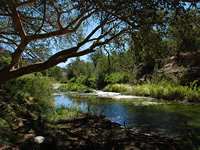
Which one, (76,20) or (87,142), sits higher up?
(76,20)

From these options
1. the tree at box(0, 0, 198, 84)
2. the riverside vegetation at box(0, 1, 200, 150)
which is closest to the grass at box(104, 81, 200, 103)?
the riverside vegetation at box(0, 1, 200, 150)

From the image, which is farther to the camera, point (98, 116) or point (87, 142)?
point (98, 116)

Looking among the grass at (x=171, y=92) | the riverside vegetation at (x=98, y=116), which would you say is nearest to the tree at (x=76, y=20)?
the riverside vegetation at (x=98, y=116)

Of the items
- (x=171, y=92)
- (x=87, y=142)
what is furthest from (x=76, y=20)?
(x=171, y=92)

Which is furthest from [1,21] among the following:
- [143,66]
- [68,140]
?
[143,66]

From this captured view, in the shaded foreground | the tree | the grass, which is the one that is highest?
the tree

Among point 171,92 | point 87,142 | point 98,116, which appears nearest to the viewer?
point 87,142

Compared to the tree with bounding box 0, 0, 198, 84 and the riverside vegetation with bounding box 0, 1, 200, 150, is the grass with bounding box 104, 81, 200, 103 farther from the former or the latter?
the tree with bounding box 0, 0, 198, 84

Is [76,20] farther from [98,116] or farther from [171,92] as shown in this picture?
[171,92]

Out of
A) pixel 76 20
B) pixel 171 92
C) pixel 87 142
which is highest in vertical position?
pixel 76 20

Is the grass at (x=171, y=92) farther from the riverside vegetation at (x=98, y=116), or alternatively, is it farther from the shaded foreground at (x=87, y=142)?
the shaded foreground at (x=87, y=142)

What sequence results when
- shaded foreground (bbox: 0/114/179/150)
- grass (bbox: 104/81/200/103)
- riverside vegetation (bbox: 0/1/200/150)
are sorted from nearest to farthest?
shaded foreground (bbox: 0/114/179/150) → riverside vegetation (bbox: 0/1/200/150) → grass (bbox: 104/81/200/103)

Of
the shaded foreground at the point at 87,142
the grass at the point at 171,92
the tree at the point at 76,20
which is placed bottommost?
the shaded foreground at the point at 87,142

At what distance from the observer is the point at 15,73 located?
4027mm
